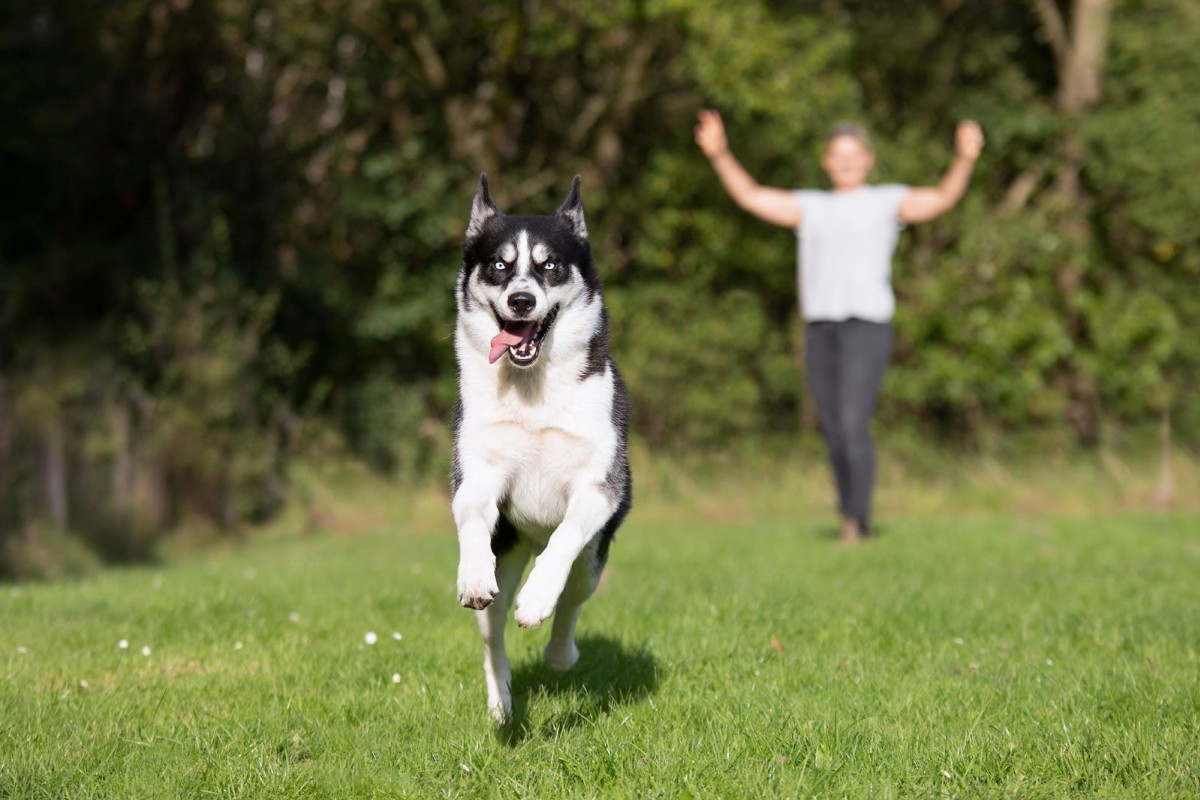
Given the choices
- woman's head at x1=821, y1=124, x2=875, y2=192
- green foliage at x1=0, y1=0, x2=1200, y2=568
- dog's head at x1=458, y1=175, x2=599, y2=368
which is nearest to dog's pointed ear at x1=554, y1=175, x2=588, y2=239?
dog's head at x1=458, y1=175, x2=599, y2=368

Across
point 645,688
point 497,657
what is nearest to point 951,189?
point 645,688

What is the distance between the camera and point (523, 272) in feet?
13.5

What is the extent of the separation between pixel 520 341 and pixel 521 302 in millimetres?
125

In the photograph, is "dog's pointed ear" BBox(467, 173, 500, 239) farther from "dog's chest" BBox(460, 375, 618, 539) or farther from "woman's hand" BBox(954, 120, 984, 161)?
"woman's hand" BBox(954, 120, 984, 161)

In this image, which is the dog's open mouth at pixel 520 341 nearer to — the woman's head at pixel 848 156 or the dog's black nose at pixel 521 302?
the dog's black nose at pixel 521 302

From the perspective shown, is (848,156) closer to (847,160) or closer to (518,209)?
(847,160)

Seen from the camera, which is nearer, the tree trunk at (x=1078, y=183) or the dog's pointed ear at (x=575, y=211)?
the dog's pointed ear at (x=575, y=211)

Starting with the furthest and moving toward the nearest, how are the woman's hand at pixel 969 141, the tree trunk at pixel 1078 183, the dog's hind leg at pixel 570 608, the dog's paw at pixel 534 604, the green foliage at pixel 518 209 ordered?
1. the tree trunk at pixel 1078 183
2. the green foliage at pixel 518 209
3. the woman's hand at pixel 969 141
4. the dog's hind leg at pixel 570 608
5. the dog's paw at pixel 534 604

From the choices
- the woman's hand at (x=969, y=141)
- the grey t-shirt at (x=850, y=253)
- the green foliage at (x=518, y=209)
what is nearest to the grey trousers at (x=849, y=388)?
the grey t-shirt at (x=850, y=253)

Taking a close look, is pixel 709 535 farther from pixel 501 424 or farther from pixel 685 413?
pixel 501 424

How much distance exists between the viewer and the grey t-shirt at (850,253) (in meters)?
8.03

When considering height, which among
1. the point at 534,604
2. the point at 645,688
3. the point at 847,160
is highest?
the point at 847,160

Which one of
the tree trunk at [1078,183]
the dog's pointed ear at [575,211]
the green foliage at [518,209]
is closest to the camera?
the dog's pointed ear at [575,211]

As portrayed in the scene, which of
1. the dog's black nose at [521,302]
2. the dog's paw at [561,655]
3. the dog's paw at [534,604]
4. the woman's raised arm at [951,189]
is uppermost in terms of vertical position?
the woman's raised arm at [951,189]
